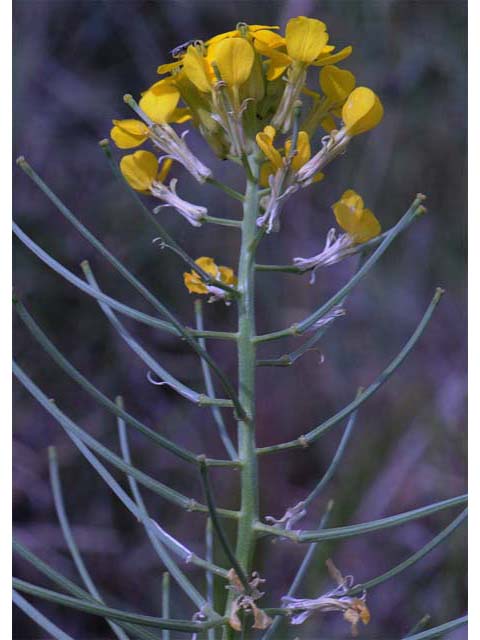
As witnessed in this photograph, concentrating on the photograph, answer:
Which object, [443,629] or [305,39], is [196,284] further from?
[443,629]

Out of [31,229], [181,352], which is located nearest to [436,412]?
[181,352]

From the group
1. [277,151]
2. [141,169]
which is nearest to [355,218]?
[277,151]

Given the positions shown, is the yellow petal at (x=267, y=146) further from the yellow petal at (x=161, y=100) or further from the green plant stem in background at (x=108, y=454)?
the green plant stem in background at (x=108, y=454)

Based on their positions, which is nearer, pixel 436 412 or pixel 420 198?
pixel 420 198

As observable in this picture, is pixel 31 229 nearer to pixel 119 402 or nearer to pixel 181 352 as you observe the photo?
pixel 181 352

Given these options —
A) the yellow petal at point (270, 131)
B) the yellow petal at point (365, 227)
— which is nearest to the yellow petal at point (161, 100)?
the yellow petal at point (270, 131)

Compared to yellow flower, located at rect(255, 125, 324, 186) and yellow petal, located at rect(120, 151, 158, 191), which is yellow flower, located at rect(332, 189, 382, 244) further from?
yellow petal, located at rect(120, 151, 158, 191)
